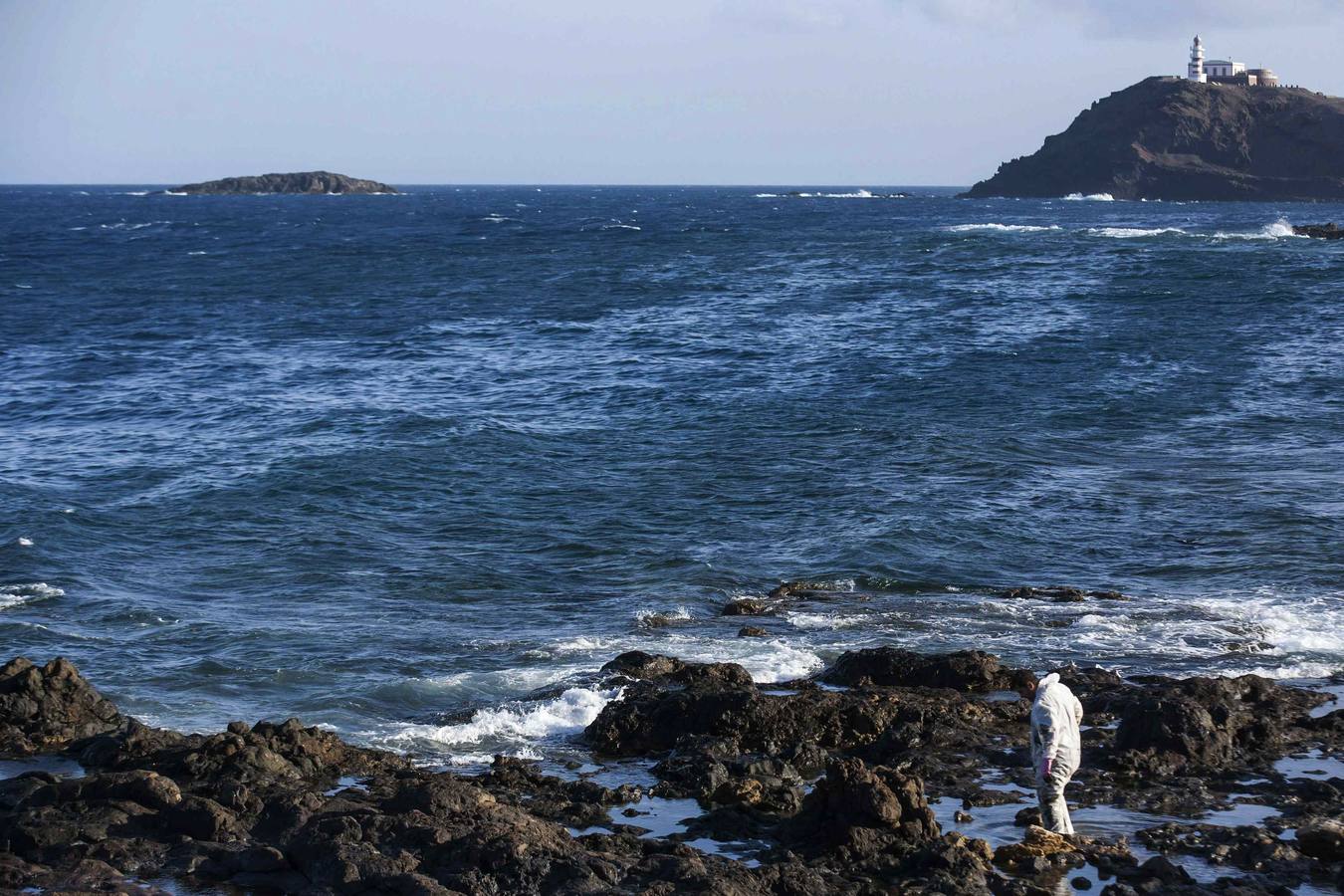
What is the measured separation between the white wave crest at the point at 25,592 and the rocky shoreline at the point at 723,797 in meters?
7.38

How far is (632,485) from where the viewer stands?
31.2m

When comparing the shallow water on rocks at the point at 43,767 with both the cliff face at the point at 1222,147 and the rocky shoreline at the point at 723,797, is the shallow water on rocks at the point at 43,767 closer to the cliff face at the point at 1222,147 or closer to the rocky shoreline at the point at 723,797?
the rocky shoreline at the point at 723,797

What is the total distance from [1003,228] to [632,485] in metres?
86.7

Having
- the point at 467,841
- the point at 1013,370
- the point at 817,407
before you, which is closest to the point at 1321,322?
the point at 1013,370

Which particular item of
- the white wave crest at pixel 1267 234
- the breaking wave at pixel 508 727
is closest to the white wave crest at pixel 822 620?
the breaking wave at pixel 508 727

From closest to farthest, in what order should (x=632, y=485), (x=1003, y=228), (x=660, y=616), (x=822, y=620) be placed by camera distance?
(x=822, y=620)
(x=660, y=616)
(x=632, y=485)
(x=1003, y=228)

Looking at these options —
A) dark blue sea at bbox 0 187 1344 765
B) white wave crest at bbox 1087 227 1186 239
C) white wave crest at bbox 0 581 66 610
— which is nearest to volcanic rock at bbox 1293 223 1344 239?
white wave crest at bbox 1087 227 1186 239

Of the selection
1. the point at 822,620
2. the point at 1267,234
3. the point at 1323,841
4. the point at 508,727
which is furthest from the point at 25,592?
the point at 1267,234

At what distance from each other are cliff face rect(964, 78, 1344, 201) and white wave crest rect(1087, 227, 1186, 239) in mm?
76825

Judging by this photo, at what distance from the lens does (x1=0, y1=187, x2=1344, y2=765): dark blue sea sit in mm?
20016

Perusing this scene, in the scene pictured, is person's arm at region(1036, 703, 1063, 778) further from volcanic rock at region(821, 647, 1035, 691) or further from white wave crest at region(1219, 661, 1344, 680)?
white wave crest at region(1219, 661, 1344, 680)

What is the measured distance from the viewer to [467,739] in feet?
53.4

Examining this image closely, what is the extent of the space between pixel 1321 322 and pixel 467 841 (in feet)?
161

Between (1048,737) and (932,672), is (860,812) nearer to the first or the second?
(1048,737)
